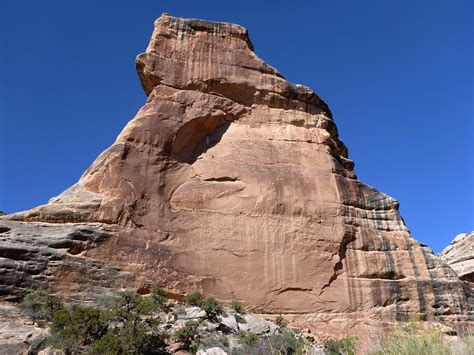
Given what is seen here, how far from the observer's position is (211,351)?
16.1 m

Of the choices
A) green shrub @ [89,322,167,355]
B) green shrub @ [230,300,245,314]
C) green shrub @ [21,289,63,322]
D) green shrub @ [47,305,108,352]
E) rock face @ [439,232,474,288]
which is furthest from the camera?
Result: rock face @ [439,232,474,288]

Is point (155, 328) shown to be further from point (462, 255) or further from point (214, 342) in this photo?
point (462, 255)

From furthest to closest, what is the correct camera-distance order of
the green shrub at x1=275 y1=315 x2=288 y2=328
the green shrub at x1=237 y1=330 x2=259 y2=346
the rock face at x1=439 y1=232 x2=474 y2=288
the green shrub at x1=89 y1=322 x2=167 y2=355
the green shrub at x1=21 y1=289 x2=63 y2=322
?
1. the rock face at x1=439 y1=232 x2=474 y2=288
2. the green shrub at x1=275 y1=315 x2=288 y2=328
3. the green shrub at x1=237 y1=330 x2=259 y2=346
4. the green shrub at x1=21 y1=289 x2=63 y2=322
5. the green shrub at x1=89 y1=322 x2=167 y2=355

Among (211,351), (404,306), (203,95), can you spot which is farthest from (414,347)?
(203,95)

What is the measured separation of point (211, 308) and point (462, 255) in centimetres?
3181

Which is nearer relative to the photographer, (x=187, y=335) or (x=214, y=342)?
(x=187, y=335)

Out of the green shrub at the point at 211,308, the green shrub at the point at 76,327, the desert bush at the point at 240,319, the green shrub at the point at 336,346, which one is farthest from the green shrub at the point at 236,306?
the green shrub at the point at 76,327

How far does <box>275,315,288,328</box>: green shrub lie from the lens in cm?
2015

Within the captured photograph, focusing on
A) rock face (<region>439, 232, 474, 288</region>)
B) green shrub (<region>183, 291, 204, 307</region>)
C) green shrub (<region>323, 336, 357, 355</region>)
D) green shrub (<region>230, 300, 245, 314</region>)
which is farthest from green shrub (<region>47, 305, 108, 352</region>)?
rock face (<region>439, 232, 474, 288</region>)

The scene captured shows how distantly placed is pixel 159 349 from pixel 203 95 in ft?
40.3

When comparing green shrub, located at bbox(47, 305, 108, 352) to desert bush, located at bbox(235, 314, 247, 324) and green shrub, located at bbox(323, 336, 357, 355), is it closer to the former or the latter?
desert bush, located at bbox(235, 314, 247, 324)

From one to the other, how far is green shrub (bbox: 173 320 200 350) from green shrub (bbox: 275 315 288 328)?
4126 mm

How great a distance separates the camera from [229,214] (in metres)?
22.3

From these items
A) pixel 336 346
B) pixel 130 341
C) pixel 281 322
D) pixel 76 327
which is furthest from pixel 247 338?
pixel 76 327
